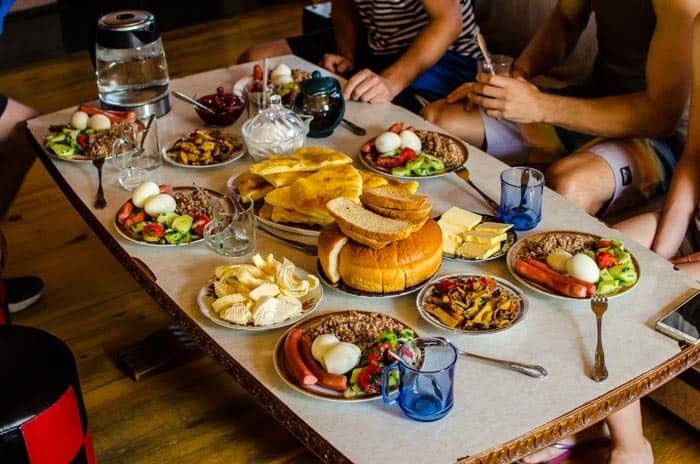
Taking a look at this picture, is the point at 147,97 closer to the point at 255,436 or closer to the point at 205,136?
the point at 205,136

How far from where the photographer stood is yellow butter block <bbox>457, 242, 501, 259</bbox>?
1.76 metres

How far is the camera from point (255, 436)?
89.7 inches

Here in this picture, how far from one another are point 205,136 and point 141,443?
0.77m

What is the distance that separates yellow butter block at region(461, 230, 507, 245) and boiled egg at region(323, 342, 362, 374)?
43 cm

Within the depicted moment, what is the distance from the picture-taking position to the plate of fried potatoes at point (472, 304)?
157cm

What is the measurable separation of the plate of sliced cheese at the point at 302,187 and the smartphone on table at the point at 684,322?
0.58m

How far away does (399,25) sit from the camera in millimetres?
3033

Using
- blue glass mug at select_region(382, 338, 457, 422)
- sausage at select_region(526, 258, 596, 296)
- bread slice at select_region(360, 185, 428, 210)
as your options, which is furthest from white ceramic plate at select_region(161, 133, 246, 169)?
blue glass mug at select_region(382, 338, 457, 422)

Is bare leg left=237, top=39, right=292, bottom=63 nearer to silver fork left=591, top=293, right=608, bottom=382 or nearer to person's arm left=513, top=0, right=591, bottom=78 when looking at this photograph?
person's arm left=513, top=0, right=591, bottom=78

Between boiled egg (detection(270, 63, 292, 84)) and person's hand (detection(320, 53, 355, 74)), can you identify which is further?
person's hand (detection(320, 53, 355, 74))

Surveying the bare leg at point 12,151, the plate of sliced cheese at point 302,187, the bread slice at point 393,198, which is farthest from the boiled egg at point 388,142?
the bare leg at point 12,151

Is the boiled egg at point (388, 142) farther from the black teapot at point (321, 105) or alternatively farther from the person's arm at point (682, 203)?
the person's arm at point (682, 203)

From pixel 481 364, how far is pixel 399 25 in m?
1.78

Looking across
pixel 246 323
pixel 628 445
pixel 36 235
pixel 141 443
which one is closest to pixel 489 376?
pixel 246 323
